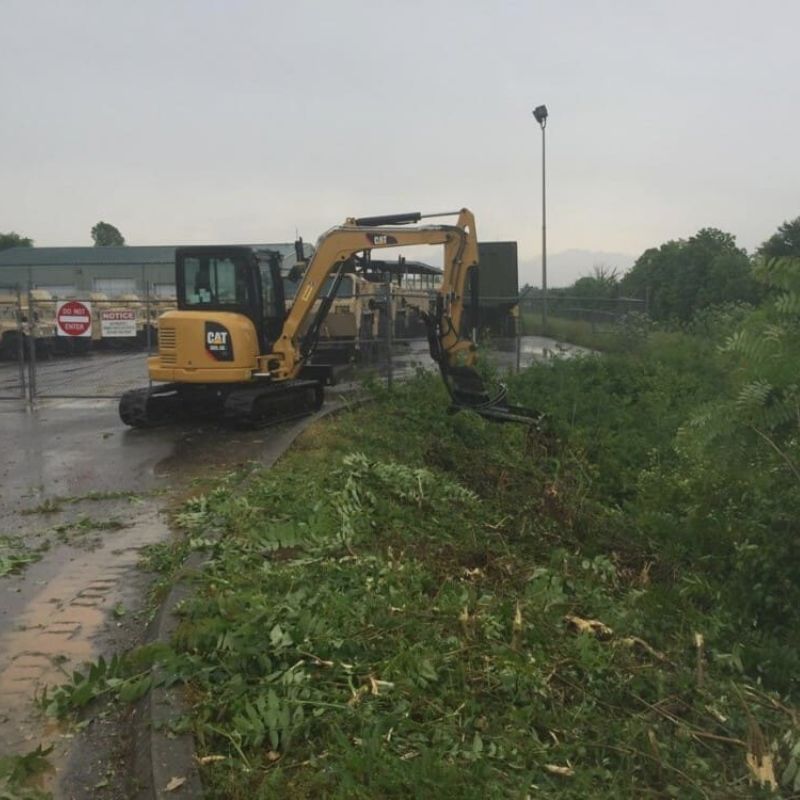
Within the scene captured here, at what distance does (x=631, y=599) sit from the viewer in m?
5.91

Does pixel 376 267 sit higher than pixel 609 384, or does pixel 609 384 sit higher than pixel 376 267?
→ pixel 376 267

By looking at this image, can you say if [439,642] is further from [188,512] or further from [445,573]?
[188,512]

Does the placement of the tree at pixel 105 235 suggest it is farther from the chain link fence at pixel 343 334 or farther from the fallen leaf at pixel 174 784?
the fallen leaf at pixel 174 784

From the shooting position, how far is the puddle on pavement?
13.3ft

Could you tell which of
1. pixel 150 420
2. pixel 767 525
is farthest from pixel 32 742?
pixel 150 420

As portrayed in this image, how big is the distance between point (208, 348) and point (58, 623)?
733 centimetres

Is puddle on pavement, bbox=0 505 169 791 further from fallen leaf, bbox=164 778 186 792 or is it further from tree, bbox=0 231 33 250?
tree, bbox=0 231 33 250

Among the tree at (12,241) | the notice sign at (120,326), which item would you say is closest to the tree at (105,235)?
the tree at (12,241)

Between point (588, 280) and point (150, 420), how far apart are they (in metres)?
28.7

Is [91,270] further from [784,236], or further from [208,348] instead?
[208,348]

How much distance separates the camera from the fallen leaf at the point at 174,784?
11.1ft

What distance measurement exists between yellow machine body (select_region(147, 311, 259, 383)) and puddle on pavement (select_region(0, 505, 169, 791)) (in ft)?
17.0

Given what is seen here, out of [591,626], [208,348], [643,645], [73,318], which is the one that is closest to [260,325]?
[208,348]

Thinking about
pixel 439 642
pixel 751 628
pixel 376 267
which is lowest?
pixel 751 628
